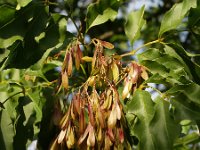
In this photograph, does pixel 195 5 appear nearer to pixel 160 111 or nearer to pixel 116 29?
pixel 160 111

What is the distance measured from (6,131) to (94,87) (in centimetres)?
38

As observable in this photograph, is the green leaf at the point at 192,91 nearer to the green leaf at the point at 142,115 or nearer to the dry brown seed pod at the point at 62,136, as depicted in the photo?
the green leaf at the point at 142,115

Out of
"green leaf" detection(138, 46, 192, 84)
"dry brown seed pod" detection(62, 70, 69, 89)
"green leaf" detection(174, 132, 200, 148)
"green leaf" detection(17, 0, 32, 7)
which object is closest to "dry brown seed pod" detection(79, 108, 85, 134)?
"dry brown seed pod" detection(62, 70, 69, 89)

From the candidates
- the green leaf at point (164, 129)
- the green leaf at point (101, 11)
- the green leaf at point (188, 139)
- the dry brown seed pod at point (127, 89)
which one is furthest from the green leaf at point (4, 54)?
the green leaf at point (188, 139)

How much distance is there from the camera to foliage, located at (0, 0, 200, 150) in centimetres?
142

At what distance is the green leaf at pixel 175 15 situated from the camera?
1704 millimetres

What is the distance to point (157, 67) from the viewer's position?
1.57m

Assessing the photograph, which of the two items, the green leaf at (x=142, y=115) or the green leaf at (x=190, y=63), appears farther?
the green leaf at (x=190, y=63)

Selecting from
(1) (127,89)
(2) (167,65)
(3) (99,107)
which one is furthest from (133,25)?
(3) (99,107)

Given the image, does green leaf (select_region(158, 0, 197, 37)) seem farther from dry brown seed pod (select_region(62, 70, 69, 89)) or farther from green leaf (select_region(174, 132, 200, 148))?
green leaf (select_region(174, 132, 200, 148))

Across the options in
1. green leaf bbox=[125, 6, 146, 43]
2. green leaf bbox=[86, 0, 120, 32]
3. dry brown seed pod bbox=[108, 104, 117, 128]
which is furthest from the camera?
green leaf bbox=[125, 6, 146, 43]

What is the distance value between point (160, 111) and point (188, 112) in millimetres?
85

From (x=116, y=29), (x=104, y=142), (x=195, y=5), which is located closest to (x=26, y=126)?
(x=104, y=142)

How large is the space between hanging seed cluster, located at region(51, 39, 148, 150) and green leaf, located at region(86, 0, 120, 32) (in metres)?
0.16
